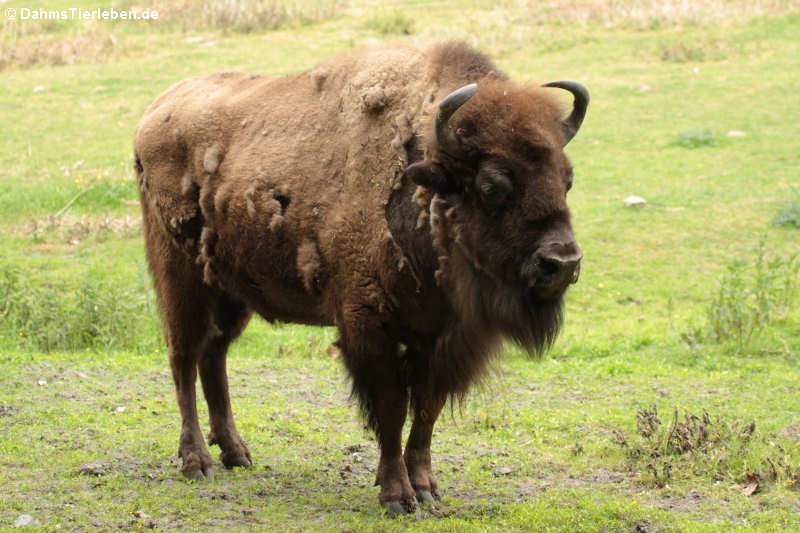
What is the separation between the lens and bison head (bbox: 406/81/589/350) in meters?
4.52

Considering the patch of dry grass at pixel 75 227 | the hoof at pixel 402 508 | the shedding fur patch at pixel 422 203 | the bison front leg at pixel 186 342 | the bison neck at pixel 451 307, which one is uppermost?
the shedding fur patch at pixel 422 203

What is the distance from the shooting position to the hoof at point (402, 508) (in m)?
5.15

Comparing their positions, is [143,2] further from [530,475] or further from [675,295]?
[530,475]

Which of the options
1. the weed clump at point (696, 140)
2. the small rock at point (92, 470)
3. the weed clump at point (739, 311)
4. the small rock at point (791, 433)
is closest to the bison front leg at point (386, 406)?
the small rock at point (92, 470)

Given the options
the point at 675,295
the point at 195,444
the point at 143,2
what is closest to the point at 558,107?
the point at 195,444

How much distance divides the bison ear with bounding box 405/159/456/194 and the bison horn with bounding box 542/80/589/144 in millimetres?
671

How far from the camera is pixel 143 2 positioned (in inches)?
1017

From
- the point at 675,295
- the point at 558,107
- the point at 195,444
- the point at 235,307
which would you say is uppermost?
the point at 558,107

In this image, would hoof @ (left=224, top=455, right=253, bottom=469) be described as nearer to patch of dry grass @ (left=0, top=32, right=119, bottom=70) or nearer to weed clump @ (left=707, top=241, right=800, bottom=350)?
weed clump @ (left=707, top=241, right=800, bottom=350)

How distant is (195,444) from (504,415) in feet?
7.04

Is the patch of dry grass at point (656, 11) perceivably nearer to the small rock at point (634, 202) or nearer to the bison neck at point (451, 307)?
the small rock at point (634, 202)

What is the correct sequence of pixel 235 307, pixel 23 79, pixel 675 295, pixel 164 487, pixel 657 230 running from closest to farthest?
pixel 164 487
pixel 235 307
pixel 675 295
pixel 657 230
pixel 23 79

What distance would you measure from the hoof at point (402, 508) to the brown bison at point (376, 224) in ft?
0.03

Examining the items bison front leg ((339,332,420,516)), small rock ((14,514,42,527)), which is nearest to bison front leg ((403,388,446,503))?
bison front leg ((339,332,420,516))
